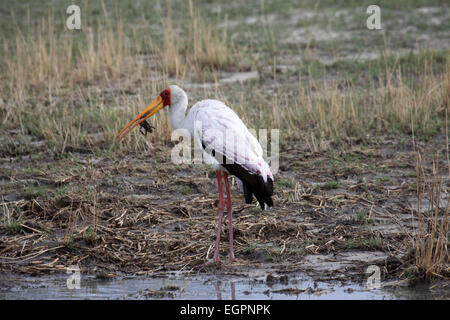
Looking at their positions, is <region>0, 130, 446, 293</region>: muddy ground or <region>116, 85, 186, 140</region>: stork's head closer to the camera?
<region>0, 130, 446, 293</region>: muddy ground

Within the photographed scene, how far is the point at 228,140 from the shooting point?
5.41 meters

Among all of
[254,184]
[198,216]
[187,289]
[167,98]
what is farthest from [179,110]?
[187,289]

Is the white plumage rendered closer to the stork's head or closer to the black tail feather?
the black tail feather

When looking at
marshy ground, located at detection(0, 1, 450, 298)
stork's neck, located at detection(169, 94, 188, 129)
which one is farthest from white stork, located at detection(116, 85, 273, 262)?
marshy ground, located at detection(0, 1, 450, 298)

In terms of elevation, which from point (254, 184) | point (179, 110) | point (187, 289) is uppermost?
point (179, 110)

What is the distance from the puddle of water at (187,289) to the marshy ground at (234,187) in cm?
5

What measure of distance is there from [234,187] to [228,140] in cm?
165

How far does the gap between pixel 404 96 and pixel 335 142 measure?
123 centimetres

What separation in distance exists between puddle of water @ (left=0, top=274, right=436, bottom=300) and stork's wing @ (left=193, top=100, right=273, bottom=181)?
808 millimetres

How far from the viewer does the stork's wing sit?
5340 millimetres

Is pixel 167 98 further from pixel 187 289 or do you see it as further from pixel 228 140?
pixel 187 289

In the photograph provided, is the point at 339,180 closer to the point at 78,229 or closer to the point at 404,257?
the point at 404,257

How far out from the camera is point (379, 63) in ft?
34.8
